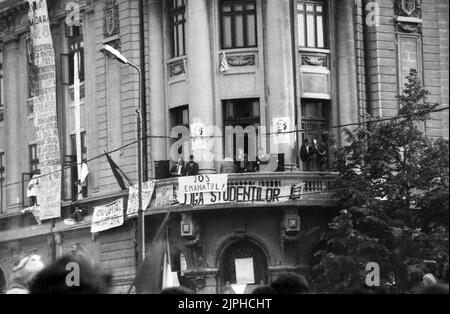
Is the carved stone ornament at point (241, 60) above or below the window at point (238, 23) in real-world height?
below

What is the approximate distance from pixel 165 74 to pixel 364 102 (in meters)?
6.38

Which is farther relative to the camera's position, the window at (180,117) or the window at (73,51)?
the window at (73,51)

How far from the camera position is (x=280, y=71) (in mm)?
41000

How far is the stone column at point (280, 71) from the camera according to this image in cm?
4097

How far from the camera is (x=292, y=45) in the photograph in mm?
41375

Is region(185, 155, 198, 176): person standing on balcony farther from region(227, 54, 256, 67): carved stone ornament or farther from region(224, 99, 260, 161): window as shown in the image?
region(227, 54, 256, 67): carved stone ornament

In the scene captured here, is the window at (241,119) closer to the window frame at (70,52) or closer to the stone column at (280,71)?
the stone column at (280,71)

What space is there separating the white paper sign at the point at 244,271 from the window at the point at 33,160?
10.6 metres

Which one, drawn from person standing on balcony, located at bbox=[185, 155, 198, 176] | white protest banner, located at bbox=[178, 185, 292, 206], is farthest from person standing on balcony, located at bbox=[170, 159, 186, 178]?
white protest banner, located at bbox=[178, 185, 292, 206]

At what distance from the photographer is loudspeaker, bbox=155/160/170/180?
42062 millimetres

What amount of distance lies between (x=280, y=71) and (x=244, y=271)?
611 cm

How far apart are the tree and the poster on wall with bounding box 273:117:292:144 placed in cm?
211

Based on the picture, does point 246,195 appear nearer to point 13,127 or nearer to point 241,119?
point 241,119

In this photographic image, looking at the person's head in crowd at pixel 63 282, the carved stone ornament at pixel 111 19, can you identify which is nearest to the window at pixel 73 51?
the carved stone ornament at pixel 111 19
